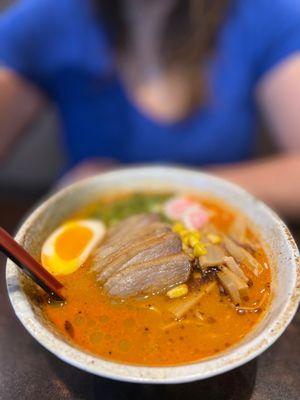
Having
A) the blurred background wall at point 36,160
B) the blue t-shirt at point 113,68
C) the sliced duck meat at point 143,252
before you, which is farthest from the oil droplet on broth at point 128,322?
the blurred background wall at point 36,160

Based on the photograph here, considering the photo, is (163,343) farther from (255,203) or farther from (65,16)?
(65,16)

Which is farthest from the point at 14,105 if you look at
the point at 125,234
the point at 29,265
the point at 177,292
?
the point at 177,292

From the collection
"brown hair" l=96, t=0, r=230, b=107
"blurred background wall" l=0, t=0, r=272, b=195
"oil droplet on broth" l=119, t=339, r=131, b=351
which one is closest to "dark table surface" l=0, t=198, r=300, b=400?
"oil droplet on broth" l=119, t=339, r=131, b=351

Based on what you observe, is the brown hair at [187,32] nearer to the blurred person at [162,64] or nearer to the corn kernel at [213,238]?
the blurred person at [162,64]

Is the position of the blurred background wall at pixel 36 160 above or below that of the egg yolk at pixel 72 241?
below

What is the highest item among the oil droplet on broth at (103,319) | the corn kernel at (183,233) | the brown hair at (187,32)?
the brown hair at (187,32)

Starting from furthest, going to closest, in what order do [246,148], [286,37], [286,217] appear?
[246,148] < [286,37] < [286,217]

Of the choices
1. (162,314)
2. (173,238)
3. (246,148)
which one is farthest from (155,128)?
(162,314)
